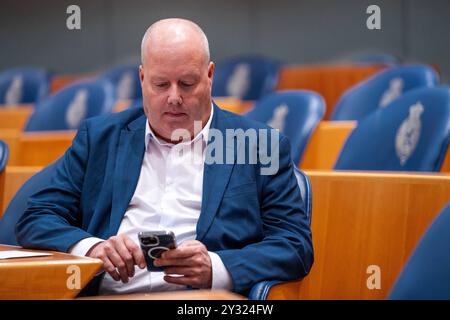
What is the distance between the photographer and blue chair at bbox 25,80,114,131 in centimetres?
477

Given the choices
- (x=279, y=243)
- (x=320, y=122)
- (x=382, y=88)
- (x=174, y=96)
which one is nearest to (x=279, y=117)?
(x=320, y=122)

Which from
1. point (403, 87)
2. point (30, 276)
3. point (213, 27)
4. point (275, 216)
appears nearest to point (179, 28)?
point (275, 216)

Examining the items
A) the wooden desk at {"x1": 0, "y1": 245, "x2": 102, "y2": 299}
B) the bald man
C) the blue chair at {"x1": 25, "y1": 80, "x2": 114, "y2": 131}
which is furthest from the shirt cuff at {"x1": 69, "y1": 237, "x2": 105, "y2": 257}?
the blue chair at {"x1": 25, "y1": 80, "x2": 114, "y2": 131}

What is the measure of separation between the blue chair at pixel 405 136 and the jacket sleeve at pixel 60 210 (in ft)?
3.60

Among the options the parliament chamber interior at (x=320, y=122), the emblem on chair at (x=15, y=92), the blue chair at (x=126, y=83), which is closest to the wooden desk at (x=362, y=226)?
the parliament chamber interior at (x=320, y=122)

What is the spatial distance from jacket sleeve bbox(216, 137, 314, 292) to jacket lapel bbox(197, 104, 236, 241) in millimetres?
95

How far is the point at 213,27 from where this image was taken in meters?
10.2

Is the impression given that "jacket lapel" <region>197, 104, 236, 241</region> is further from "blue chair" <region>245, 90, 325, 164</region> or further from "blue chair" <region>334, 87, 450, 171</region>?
"blue chair" <region>245, 90, 325, 164</region>

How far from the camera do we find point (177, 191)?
7.40 feet

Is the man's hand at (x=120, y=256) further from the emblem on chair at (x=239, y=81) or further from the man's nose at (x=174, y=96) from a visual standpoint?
the emblem on chair at (x=239, y=81)

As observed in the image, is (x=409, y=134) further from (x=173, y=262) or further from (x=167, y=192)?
(x=173, y=262)

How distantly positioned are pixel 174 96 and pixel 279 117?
1.49 meters

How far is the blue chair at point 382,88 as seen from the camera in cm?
416
